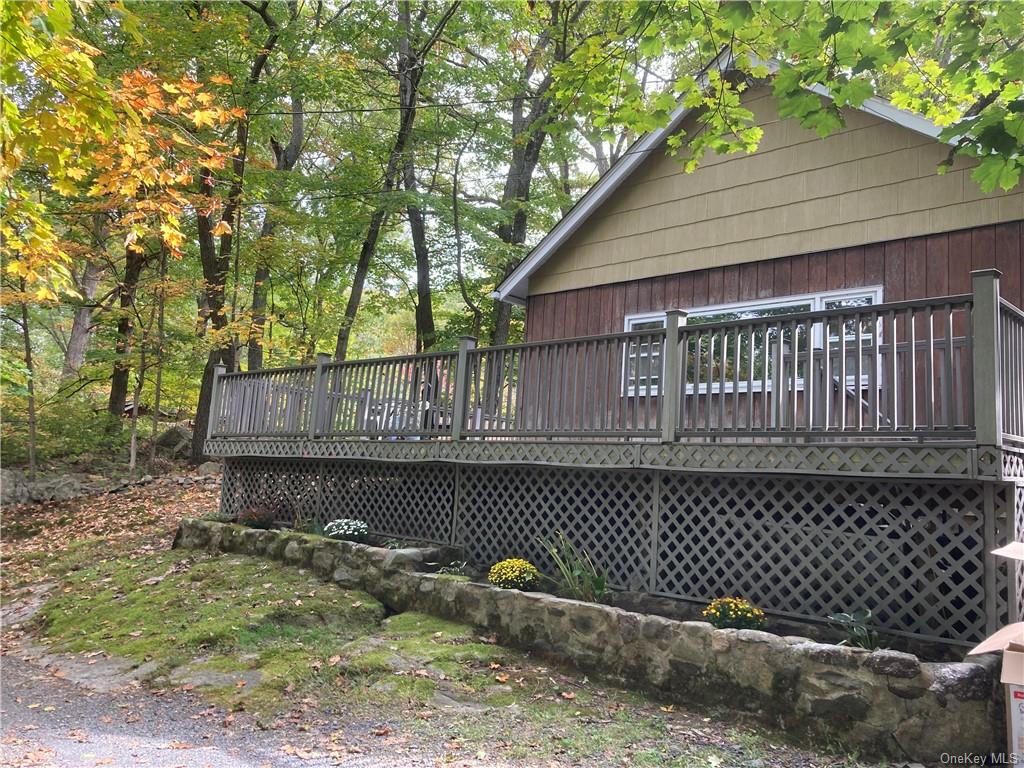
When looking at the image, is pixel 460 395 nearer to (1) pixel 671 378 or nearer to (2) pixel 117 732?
(1) pixel 671 378

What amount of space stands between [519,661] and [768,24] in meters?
6.47

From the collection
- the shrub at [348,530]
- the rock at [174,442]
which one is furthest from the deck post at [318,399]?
the rock at [174,442]

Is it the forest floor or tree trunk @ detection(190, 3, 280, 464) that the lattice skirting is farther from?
tree trunk @ detection(190, 3, 280, 464)

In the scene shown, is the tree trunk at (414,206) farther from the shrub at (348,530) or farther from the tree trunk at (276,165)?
the shrub at (348,530)

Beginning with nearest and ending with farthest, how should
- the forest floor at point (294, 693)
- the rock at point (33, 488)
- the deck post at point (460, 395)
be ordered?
1. the forest floor at point (294, 693)
2. the deck post at point (460, 395)
3. the rock at point (33, 488)

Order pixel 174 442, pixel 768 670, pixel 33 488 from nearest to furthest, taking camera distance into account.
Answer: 1. pixel 768 670
2. pixel 33 488
3. pixel 174 442

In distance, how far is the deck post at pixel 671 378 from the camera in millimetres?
6754

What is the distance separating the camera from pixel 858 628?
5465 millimetres

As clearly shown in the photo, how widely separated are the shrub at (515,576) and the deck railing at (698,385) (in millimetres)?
1362

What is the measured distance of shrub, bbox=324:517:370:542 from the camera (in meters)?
9.09

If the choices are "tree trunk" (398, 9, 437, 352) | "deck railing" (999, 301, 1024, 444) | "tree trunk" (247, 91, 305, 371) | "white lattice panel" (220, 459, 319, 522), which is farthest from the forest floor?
"tree trunk" (398, 9, 437, 352)

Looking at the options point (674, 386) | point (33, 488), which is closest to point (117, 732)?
point (674, 386)

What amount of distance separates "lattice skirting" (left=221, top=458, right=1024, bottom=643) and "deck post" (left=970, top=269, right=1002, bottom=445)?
0.51 m

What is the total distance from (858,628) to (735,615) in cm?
90
